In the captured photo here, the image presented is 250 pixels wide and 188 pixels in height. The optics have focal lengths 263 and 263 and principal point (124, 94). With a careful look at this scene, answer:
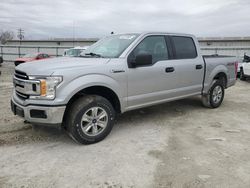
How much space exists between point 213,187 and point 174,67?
291 cm

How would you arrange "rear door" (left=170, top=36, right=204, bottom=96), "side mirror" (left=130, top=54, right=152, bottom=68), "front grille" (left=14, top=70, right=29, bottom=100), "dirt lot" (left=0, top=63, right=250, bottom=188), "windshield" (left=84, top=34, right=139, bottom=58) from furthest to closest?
"rear door" (left=170, top=36, right=204, bottom=96)
"windshield" (left=84, top=34, right=139, bottom=58)
"side mirror" (left=130, top=54, right=152, bottom=68)
"front grille" (left=14, top=70, right=29, bottom=100)
"dirt lot" (left=0, top=63, right=250, bottom=188)

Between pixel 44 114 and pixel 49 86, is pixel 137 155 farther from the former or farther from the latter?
pixel 49 86

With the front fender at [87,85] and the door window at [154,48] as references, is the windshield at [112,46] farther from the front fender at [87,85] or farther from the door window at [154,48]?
the front fender at [87,85]

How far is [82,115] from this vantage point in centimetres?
416

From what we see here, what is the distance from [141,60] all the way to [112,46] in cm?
85

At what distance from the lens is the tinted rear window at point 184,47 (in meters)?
5.77

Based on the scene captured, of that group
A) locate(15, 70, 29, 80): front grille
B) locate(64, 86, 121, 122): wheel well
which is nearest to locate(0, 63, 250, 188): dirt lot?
locate(64, 86, 121, 122): wheel well

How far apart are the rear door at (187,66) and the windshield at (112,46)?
1.09m

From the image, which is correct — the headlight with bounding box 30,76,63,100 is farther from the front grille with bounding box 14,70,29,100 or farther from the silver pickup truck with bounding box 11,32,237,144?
the front grille with bounding box 14,70,29,100

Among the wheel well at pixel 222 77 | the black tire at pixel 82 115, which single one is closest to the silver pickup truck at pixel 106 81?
the black tire at pixel 82 115

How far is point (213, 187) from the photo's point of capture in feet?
10.2

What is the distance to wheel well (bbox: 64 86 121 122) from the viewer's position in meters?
4.31

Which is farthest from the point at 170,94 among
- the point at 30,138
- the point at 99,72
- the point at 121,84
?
the point at 30,138

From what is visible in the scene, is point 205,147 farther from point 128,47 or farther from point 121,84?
point 128,47
